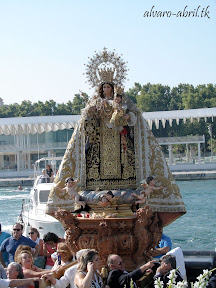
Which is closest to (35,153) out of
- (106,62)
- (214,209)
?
(214,209)

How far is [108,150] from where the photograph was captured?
924 centimetres

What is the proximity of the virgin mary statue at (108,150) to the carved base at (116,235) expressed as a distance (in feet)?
1.98

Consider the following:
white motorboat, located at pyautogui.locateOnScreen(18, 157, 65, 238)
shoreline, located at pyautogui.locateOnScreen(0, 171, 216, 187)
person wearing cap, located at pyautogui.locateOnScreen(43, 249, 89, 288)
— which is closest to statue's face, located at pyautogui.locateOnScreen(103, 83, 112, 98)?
person wearing cap, located at pyautogui.locateOnScreen(43, 249, 89, 288)

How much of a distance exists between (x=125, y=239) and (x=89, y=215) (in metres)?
0.66

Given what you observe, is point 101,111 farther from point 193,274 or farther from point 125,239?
point 193,274

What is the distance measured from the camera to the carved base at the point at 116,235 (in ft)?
26.9

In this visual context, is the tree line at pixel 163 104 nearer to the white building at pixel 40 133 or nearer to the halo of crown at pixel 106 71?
the white building at pixel 40 133

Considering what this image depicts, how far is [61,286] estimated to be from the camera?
663 centimetres

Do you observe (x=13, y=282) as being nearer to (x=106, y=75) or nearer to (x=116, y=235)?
(x=116, y=235)

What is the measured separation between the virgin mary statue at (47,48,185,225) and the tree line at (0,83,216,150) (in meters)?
65.2

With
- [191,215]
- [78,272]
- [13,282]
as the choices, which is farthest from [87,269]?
[191,215]

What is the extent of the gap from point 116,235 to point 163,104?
78135 mm

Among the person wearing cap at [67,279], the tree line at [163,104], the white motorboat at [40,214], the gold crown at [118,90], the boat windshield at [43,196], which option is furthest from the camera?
the tree line at [163,104]

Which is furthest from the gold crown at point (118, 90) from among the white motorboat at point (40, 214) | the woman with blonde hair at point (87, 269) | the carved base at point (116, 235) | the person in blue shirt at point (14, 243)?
the white motorboat at point (40, 214)
